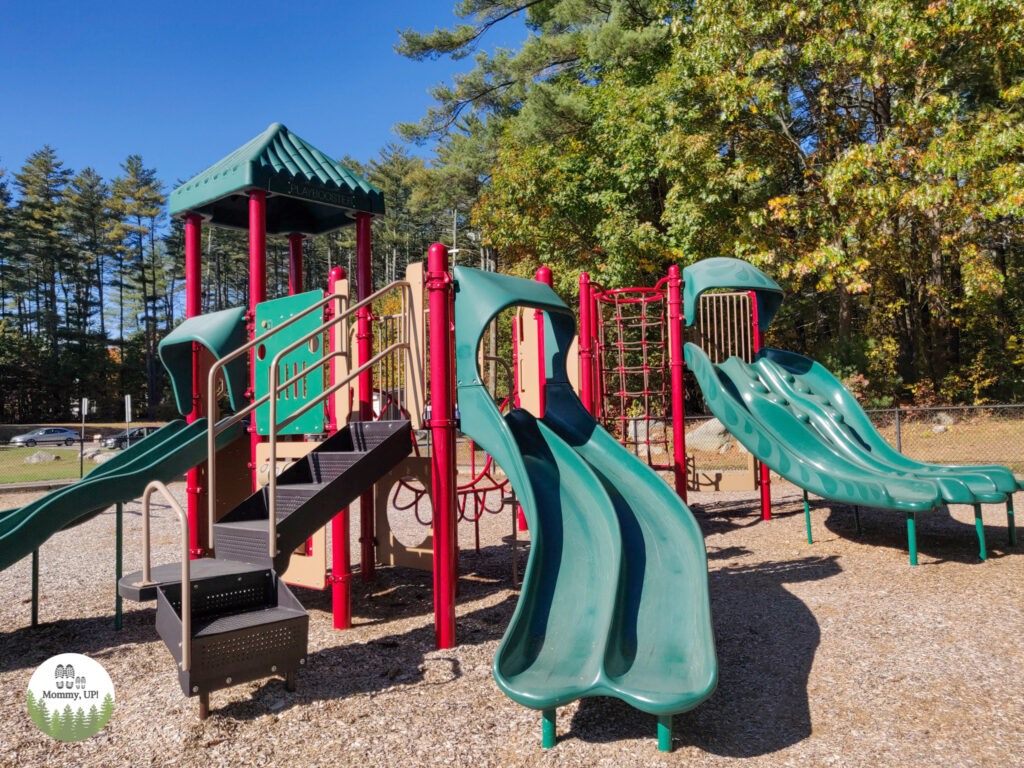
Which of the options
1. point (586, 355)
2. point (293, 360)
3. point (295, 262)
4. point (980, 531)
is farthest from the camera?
point (295, 262)

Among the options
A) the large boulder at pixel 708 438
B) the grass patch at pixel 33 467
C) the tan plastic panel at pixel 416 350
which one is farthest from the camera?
the grass patch at pixel 33 467

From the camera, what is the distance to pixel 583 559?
436 cm

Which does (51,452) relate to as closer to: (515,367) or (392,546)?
(392,546)

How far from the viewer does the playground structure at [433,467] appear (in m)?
3.77

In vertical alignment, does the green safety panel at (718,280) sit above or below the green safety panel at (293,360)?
above

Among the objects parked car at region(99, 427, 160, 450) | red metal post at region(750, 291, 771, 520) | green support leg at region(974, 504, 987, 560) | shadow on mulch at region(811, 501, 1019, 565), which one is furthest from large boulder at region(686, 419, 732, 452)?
parked car at region(99, 427, 160, 450)

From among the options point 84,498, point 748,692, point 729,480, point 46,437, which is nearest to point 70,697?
point 84,498

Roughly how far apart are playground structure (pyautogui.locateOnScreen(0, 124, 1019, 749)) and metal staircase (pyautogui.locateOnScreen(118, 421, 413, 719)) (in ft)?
0.04

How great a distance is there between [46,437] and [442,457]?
125 feet

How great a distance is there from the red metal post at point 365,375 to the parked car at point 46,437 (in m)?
32.3

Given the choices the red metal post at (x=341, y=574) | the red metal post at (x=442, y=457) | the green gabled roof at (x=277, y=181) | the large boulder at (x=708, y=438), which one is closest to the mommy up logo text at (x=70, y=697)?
the red metal post at (x=341, y=574)

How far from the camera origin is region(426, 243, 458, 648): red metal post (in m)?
5.00

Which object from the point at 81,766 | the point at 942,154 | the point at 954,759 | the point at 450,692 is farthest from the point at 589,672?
the point at 942,154

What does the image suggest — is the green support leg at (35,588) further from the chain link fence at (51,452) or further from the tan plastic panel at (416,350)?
the chain link fence at (51,452)
